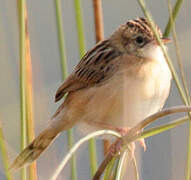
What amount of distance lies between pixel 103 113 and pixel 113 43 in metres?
0.42

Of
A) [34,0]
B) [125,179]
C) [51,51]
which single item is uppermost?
[34,0]

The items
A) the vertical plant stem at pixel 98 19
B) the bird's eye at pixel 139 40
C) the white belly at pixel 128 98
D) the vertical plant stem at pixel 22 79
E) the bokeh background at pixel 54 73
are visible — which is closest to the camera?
the vertical plant stem at pixel 22 79

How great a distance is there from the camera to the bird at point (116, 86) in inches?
106

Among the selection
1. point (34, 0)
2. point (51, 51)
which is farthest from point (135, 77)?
point (34, 0)

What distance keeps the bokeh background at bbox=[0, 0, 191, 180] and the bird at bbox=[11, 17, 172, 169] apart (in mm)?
109

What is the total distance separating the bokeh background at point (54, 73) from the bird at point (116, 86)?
0.11 m

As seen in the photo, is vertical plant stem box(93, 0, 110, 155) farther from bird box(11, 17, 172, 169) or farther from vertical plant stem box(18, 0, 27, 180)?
vertical plant stem box(18, 0, 27, 180)

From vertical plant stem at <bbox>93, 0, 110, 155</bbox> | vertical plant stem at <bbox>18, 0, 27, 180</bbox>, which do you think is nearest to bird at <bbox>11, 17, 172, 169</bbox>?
vertical plant stem at <bbox>93, 0, 110, 155</bbox>

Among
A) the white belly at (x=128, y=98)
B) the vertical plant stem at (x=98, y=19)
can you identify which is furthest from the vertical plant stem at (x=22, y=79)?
the white belly at (x=128, y=98)

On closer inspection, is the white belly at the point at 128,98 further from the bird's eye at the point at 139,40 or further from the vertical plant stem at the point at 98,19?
the vertical plant stem at the point at 98,19

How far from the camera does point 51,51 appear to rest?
424cm

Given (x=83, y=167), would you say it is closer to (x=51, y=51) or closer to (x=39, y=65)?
(x=51, y=51)

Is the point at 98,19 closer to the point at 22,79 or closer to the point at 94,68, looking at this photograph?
the point at 94,68

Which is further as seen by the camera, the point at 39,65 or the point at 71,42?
the point at 71,42
